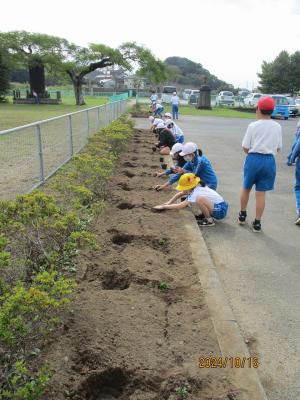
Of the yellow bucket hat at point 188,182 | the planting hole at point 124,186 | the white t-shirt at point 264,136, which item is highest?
the white t-shirt at point 264,136

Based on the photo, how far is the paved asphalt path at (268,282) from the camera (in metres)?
2.69

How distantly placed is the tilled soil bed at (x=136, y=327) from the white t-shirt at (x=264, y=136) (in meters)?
1.44

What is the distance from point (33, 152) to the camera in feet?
24.4

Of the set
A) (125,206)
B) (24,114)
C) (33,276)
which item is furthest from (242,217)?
(24,114)

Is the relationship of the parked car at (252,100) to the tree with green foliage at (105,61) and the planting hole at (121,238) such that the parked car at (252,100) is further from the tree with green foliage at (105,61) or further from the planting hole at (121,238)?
the planting hole at (121,238)

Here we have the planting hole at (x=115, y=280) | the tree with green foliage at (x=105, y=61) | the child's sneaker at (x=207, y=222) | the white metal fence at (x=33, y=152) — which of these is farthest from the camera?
the tree with green foliage at (x=105, y=61)

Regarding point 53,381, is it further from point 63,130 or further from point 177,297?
point 63,130

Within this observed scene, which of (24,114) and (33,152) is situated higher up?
(33,152)

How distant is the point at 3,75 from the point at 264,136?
41606mm

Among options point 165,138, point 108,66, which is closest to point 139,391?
point 165,138

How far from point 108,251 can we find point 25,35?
142ft

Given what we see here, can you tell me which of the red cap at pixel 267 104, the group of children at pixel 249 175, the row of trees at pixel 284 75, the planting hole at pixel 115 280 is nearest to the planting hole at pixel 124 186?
the group of children at pixel 249 175

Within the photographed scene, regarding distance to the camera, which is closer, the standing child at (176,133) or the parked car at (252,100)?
the standing child at (176,133)

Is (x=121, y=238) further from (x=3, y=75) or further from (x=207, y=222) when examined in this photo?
(x=3, y=75)
